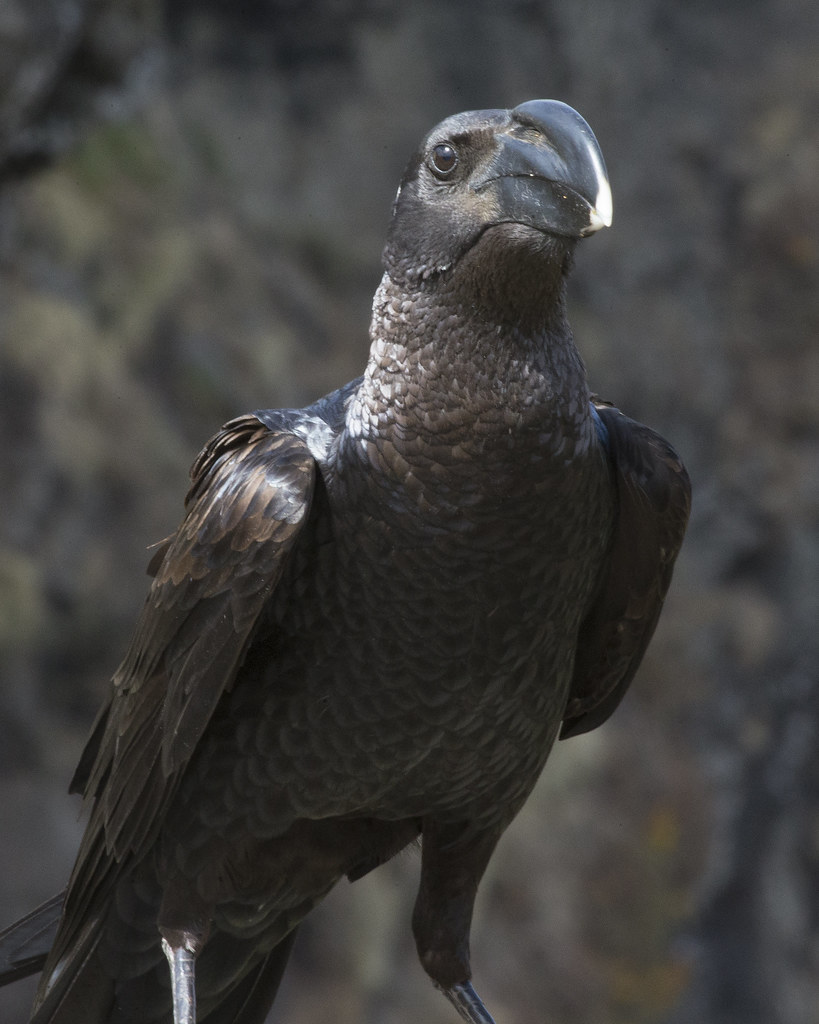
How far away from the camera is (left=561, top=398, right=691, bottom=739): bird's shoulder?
2.18 meters

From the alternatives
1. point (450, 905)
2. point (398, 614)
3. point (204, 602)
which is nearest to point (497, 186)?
point (398, 614)

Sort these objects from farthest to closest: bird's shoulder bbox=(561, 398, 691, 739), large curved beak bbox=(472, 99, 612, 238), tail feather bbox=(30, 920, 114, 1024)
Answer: tail feather bbox=(30, 920, 114, 1024)
bird's shoulder bbox=(561, 398, 691, 739)
large curved beak bbox=(472, 99, 612, 238)

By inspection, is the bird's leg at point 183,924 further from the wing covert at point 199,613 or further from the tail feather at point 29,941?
the tail feather at point 29,941

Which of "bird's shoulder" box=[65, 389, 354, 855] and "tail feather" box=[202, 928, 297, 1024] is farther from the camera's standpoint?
"tail feather" box=[202, 928, 297, 1024]

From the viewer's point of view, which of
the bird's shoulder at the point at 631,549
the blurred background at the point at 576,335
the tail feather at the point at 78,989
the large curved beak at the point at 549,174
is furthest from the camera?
the blurred background at the point at 576,335

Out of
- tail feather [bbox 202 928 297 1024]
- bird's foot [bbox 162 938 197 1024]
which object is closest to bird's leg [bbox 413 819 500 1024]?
tail feather [bbox 202 928 297 1024]

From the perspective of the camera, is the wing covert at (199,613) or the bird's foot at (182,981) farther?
the bird's foot at (182,981)

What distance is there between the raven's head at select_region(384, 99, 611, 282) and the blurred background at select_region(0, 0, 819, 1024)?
132 inches

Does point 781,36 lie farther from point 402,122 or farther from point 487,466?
point 487,466

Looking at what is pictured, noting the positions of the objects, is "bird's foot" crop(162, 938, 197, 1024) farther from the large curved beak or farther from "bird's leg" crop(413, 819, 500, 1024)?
the large curved beak

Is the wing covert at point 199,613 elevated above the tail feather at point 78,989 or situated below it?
above

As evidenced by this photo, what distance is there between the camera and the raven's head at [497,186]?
5.80ft

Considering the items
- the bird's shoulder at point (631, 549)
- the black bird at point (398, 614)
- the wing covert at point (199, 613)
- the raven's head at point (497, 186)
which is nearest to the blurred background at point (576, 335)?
the black bird at point (398, 614)

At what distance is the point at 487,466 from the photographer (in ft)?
6.19
